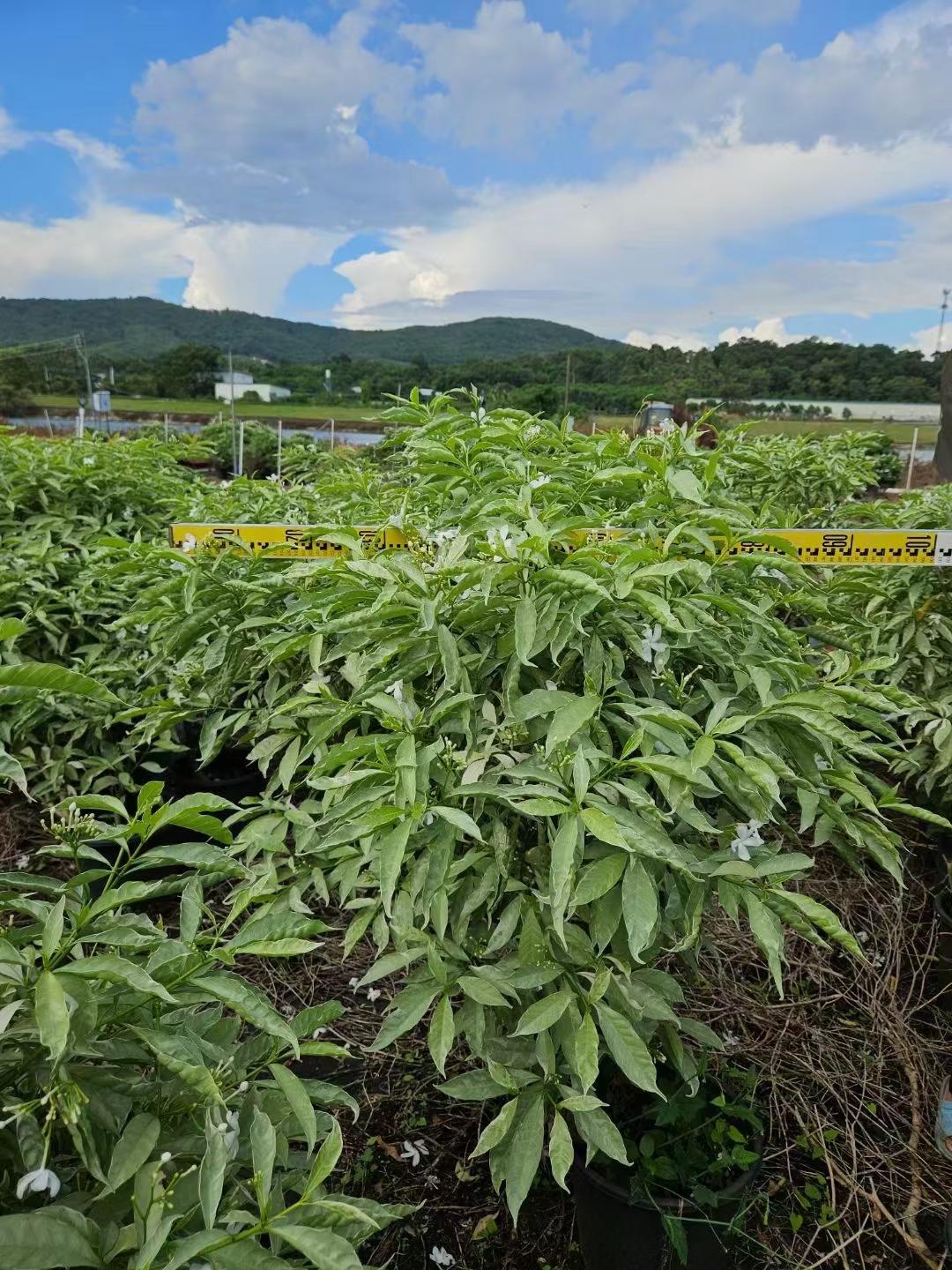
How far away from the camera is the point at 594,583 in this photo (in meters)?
1.14

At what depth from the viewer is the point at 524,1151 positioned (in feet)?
3.73

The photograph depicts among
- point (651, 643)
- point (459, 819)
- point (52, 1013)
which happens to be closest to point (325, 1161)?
point (52, 1013)

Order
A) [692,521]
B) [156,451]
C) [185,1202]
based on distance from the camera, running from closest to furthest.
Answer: [185,1202] < [692,521] < [156,451]

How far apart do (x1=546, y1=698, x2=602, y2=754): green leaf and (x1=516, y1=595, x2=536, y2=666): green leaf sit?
85 mm

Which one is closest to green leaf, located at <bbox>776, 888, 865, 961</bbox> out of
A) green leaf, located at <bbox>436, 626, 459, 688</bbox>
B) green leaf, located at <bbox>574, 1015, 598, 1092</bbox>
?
green leaf, located at <bbox>574, 1015, 598, 1092</bbox>

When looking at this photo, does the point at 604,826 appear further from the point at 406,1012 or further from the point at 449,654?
the point at 406,1012

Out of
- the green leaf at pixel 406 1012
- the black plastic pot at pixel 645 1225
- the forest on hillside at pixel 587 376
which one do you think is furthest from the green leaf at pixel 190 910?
the forest on hillside at pixel 587 376

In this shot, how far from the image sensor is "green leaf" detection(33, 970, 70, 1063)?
64 cm

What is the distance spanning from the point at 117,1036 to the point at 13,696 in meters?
0.35

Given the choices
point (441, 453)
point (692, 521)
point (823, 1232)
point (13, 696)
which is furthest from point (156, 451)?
point (823, 1232)

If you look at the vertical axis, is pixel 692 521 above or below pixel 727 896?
above

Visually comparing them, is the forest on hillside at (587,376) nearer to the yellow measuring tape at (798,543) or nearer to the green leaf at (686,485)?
the yellow measuring tape at (798,543)

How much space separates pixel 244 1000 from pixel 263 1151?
13 centimetres

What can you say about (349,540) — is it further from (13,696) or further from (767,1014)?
(767,1014)
